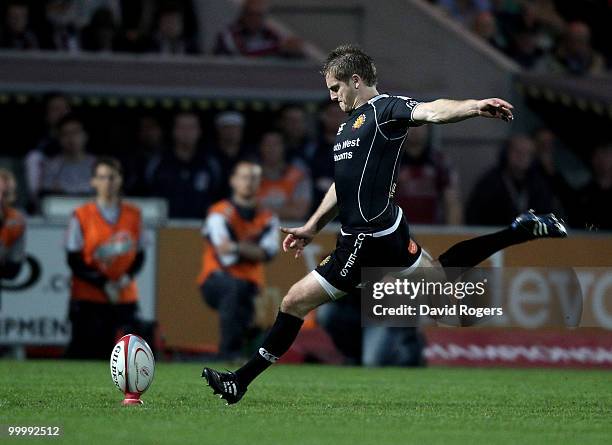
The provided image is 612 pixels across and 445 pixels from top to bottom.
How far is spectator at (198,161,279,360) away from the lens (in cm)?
1354

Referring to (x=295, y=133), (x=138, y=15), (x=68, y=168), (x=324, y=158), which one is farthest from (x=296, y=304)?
(x=138, y=15)

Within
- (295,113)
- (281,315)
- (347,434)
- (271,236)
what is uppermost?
(295,113)

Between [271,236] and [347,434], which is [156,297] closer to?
[271,236]

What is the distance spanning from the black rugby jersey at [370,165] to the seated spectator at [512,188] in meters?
7.60

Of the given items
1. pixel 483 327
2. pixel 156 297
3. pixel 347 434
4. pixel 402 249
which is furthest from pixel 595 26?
pixel 347 434

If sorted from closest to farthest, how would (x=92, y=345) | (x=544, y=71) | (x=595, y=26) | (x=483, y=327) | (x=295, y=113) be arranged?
1. (x=92, y=345)
2. (x=483, y=327)
3. (x=295, y=113)
4. (x=544, y=71)
5. (x=595, y=26)

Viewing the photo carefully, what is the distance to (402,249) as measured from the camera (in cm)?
868

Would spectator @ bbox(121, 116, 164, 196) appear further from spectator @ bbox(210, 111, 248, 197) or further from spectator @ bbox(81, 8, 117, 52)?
spectator @ bbox(81, 8, 117, 52)

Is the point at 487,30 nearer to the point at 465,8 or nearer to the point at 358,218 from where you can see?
the point at 465,8

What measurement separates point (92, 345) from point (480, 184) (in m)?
5.04

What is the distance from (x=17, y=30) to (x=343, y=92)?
8405 millimetres

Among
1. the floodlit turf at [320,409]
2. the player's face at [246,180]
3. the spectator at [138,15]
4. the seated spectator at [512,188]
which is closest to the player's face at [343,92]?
the floodlit turf at [320,409]

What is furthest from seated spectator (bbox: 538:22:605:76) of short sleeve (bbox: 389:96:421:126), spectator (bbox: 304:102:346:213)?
short sleeve (bbox: 389:96:421:126)

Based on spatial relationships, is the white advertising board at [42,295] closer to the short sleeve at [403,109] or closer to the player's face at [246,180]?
the player's face at [246,180]
